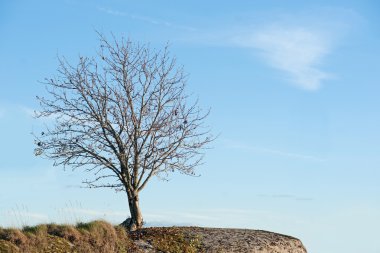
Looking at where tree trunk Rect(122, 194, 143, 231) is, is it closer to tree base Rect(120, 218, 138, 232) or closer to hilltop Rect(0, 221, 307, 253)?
tree base Rect(120, 218, 138, 232)

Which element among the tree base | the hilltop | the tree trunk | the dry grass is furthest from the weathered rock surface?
the tree base

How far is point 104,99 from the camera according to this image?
26.4 meters

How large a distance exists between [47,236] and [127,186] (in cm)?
628

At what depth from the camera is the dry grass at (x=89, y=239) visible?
1977 cm

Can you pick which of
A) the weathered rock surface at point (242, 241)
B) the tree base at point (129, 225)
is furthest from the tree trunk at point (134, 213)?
the weathered rock surface at point (242, 241)

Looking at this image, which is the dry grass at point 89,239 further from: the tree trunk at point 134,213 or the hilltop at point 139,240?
the tree trunk at point 134,213

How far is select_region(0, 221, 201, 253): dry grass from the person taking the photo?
19.8m

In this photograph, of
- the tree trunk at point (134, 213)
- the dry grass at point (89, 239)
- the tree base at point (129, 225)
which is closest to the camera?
the dry grass at point (89, 239)

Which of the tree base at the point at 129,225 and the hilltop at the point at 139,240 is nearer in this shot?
the hilltop at the point at 139,240

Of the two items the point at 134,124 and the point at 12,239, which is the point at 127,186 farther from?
the point at 12,239

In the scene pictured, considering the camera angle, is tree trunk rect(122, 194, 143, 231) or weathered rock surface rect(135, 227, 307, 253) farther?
tree trunk rect(122, 194, 143, 231)

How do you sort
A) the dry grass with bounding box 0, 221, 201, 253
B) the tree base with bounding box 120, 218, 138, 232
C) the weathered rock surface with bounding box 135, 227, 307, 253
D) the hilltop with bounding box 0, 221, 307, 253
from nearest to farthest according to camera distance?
the dry grass with bounding box 0, 221, 201, 253 → the hilltop with bounding box 0, 221, 307, 253 → the weathered rock surface with bounding box 135, 227, 307, 253 → the tree base with bounding box 120, 218, 138, 232

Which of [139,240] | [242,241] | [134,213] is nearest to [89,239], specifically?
[139,240]

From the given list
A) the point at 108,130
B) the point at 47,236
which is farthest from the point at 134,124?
the point at 47,236
